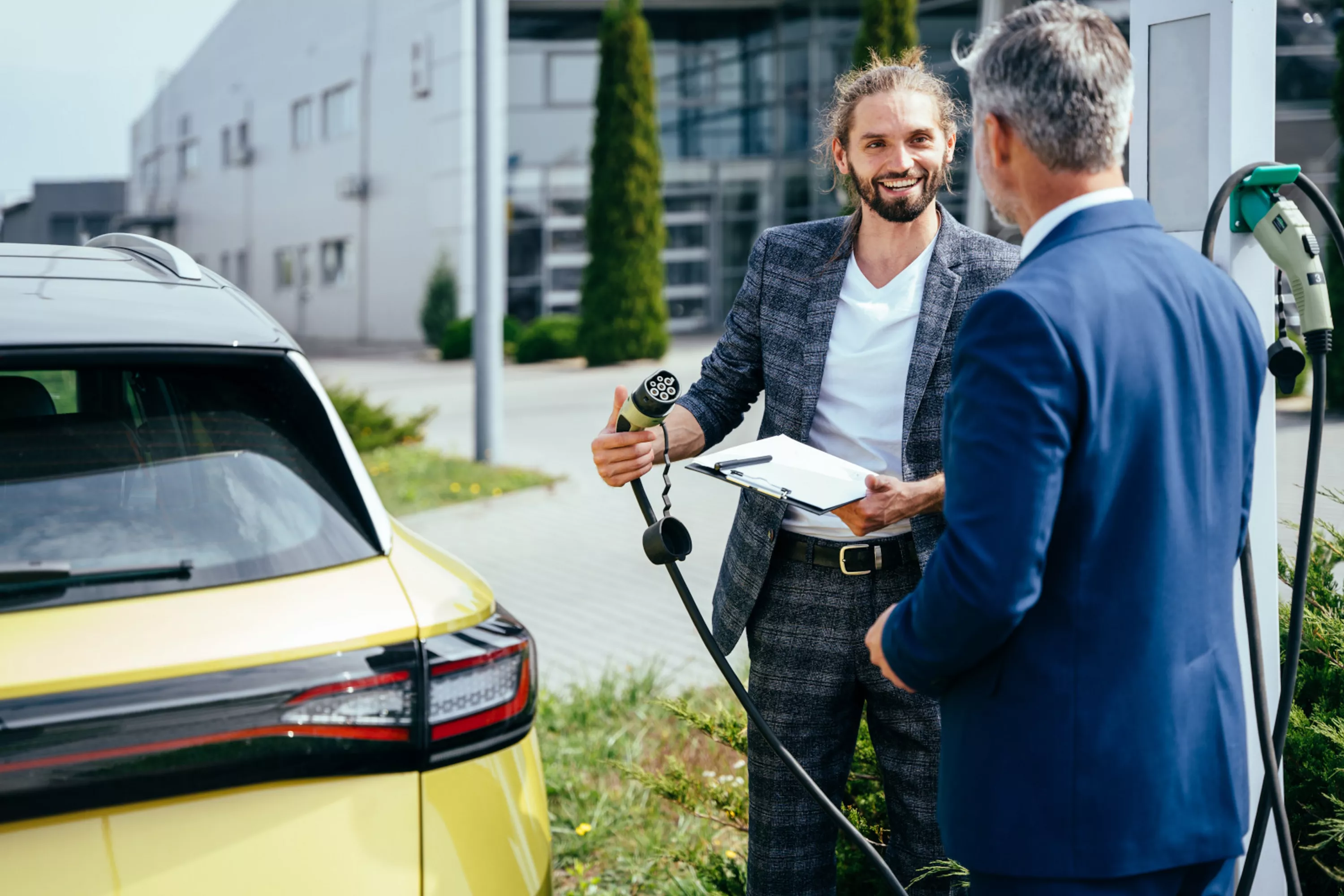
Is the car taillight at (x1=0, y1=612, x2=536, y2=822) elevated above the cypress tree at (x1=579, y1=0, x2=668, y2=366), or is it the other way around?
the cypress tree at (x1=579, y1=0, x2=668, y2=366)

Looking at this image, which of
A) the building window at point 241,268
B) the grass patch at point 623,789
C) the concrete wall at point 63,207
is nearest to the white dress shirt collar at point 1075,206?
the grass patch at point 623,789

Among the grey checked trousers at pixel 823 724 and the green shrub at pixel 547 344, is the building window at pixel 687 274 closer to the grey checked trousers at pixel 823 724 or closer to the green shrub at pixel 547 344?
the green shrub at pixel 547 344

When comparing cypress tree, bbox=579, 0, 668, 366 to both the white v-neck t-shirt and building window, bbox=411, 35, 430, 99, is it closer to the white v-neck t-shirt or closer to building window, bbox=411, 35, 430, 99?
building window, bbox=411, 35, 430, 99

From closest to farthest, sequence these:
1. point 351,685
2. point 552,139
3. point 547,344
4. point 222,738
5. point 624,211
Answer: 1. point 222,738
2. point 351,685
3. point 624,211
4. point 547,344
5. point 552,139

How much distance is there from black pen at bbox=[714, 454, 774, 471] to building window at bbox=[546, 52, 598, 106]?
2691 cm

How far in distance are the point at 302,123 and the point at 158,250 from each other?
3428cm

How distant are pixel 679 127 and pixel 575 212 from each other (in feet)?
10.7

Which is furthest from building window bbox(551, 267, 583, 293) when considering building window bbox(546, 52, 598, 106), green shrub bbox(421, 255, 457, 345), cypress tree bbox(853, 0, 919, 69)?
cypress tree bbox(853, 0, 919, 69)

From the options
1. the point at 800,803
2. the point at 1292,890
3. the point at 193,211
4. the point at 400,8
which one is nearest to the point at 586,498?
the point at 800,803

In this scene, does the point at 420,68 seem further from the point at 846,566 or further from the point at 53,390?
the point at 846,566

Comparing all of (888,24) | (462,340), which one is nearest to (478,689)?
(888,24)

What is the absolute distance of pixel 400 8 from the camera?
28766 mm

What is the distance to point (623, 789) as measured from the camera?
13.3 feet

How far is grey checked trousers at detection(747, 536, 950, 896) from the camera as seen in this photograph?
233 centimetres
